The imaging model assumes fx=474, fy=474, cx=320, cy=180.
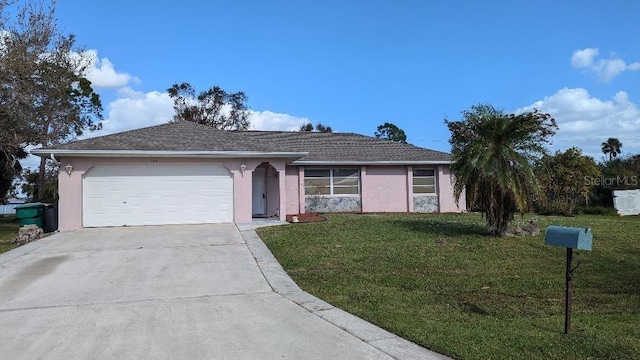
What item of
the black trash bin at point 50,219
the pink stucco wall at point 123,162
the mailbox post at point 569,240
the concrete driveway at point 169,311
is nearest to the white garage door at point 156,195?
the pink stucco wall at point 123,162

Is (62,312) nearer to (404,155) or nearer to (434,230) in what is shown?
(434,230)


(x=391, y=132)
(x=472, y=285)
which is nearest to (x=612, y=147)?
(x=391, y=132)

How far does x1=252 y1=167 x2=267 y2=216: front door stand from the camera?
20500mm

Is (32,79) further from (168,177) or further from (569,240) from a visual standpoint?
(569,240)

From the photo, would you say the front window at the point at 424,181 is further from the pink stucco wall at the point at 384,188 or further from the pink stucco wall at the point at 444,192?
the pink stucco wall at the point at 384,188

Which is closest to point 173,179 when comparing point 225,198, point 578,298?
point 225,198

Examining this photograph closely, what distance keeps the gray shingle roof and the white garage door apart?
0.76 meters

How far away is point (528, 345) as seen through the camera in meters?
5.09

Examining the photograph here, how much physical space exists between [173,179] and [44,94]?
7.89m

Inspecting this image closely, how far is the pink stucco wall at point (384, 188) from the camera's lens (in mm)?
22281

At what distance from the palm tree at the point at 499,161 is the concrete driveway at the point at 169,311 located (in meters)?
5.78

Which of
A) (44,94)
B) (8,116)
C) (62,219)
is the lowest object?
(62,219)

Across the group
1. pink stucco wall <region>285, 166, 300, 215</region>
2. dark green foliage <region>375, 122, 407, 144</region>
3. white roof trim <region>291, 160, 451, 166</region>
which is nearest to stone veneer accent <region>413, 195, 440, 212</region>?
white roof trim <region>291, 160, 451, 166</region>

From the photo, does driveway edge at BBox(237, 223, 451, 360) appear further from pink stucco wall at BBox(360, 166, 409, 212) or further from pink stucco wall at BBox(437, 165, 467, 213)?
pink stucco wall at BBox(437, 165, 467, 213)
